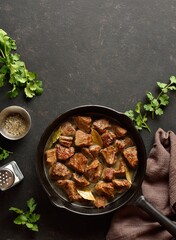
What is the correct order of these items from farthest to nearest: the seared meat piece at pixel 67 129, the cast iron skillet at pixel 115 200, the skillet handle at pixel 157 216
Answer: the seared meat piece at pixel 67 129
the cast iron skillet at pixel 115 200
the skillet handle at pixel 157 216

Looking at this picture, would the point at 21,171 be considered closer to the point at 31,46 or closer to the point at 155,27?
the point at 31,46

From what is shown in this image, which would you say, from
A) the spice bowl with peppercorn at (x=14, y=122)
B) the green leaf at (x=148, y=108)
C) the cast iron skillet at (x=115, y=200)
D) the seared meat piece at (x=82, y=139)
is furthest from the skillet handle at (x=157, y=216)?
the spice bowl with peppercorn at (x=14, y=122)

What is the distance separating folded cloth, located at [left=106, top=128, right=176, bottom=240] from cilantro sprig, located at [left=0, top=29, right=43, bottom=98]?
1.02m

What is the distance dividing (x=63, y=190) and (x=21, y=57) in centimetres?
108

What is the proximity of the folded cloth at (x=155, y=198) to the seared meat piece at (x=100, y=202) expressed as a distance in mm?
117

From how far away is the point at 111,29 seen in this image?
393 cm

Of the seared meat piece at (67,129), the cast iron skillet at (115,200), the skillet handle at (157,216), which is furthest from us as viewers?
the seared meat piece at (67,129)

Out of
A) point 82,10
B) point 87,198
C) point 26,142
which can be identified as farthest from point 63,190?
point 82,10

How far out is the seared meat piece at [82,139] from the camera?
380cm

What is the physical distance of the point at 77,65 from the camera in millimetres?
3900

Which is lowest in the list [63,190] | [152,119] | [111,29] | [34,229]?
[34,229]

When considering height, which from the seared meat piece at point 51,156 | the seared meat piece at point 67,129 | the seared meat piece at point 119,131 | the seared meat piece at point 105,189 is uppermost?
the seared meat piece at point 119,131

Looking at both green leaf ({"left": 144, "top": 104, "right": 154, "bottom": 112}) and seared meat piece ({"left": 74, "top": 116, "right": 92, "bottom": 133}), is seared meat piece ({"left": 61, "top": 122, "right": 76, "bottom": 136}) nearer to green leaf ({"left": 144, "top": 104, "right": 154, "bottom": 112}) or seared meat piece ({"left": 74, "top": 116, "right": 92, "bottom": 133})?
seared meat piece ({"left": 74, "top": 116, "right": 92, "bottom": 133})

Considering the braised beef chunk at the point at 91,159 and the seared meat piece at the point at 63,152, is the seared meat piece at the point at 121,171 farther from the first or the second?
the seared meat piece at the point at 63,152
